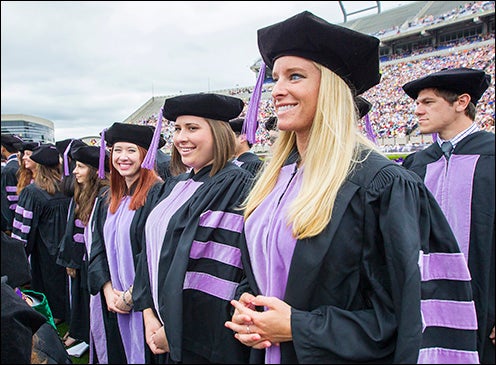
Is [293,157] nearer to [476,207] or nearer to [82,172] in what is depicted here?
[476,207]

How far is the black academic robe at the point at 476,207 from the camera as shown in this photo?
2.13 m

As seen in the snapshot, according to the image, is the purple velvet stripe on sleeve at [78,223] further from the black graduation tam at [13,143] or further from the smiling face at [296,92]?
the smiling face at [296,92]

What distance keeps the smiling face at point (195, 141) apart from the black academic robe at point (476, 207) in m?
1.49

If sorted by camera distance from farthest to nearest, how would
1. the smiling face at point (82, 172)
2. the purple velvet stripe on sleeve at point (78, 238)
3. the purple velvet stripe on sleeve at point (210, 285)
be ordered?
the purple velvet stripe on sleeve at point (78, 238) < the smiling face at point (82, 172) < the purple velvet stripe on sleeve at point (210, 285)

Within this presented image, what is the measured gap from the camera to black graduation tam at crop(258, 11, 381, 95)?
140cm

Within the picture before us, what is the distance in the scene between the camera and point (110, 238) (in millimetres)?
2836

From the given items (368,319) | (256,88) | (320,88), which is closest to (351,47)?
(320,88)

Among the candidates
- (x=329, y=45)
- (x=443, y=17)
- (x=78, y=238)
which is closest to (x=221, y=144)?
(x=329, y=45)

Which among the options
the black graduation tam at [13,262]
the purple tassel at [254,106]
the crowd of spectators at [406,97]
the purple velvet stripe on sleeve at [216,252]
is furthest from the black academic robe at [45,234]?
the crowd of spectators at [406,97]

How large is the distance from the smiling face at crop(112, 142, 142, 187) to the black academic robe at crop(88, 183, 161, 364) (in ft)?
0.69

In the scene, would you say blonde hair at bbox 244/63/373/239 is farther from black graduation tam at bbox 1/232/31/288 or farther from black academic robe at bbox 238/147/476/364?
black graduation tam at bbox 1/232/31/288

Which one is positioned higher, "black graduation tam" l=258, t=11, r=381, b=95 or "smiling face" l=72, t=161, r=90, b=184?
"black graduation tam" l=258, t=11, r=381, b=95

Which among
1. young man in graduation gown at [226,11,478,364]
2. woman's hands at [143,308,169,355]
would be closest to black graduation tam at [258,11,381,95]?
young man in graduation gown at [226,11,478,364]

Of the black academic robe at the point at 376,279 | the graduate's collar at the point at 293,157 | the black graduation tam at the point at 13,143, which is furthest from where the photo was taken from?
the black graduation tam at the point at 13,143
